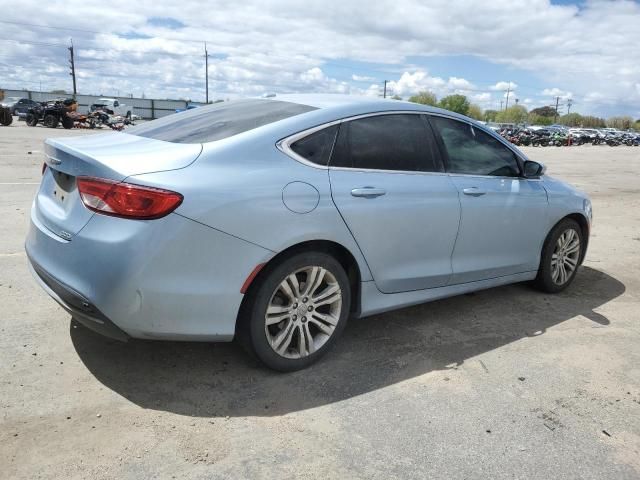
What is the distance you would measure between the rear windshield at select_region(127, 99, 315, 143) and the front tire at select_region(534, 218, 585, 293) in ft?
8.72

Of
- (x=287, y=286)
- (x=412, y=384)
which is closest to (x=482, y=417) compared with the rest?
(x=412, y=384)

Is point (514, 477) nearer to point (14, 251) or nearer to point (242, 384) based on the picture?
point (242, 384)

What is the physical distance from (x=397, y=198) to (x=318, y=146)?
0.64 meters

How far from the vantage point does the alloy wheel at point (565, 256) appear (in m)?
5.04

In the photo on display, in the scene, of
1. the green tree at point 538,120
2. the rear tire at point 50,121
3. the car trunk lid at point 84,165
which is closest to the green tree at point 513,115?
the green tree at point 538,120

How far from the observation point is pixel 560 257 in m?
5.08

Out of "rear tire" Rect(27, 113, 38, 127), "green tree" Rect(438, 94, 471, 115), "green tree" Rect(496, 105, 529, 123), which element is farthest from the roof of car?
"green tree" Rect(496, 105, 529, 123)

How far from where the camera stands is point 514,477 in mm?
2561

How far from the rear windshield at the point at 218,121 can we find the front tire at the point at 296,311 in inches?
34.2

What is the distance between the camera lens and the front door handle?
4.08 m

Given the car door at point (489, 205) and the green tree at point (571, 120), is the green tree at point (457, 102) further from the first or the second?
the car door at point (489, 205)

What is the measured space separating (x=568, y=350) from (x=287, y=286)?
216cm

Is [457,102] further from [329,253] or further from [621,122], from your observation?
[329,253]

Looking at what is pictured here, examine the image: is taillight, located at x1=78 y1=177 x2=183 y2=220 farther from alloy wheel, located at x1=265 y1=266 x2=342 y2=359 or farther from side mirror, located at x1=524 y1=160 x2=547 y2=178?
side mirror, located at x1=524 y1=160 x2=547 y2=178
